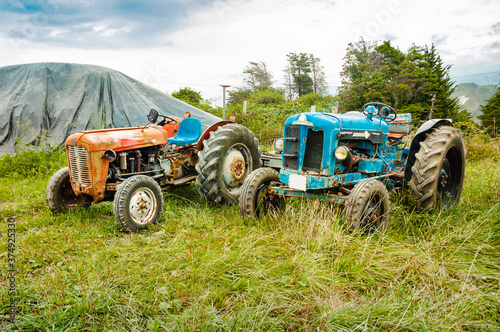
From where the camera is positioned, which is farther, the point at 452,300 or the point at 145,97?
the point at 145,97

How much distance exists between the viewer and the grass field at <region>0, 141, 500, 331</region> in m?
2.09

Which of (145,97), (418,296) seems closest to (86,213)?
(418,296)

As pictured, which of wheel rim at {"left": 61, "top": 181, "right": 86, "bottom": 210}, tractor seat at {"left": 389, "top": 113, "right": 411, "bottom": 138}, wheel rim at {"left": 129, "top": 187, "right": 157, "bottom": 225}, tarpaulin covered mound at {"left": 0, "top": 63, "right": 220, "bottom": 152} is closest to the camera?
wheel rim at {"left": 129, "top": 187, "right": 157, "bottom": 225}

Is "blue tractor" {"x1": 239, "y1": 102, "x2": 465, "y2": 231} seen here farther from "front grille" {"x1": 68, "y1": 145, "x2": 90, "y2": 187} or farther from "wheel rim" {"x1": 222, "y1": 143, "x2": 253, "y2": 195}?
"front grille" {"x1": 68, "y1": 145, "x2": 90, "y2": 187}

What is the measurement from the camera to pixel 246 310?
7.07ft

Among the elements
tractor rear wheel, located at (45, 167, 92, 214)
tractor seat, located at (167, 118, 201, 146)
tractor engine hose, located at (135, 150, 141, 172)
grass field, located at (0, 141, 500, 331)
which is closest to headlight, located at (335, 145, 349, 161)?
grass field, located at (0, 141, 500, 331)

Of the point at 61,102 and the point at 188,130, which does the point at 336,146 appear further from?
the point at 61,102

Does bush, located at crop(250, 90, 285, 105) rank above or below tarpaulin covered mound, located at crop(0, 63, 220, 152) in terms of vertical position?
above

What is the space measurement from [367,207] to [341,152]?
62cm

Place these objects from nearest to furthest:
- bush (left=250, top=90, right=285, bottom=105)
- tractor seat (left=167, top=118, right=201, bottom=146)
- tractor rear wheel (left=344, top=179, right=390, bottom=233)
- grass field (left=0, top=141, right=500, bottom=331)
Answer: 1. grass field (left=0, top=141, right=500, bottom=331)
2. tractor rear wheel (left=344, top=179, right=390, bottom=233)
3. tractor seat (left=167, top=118, right=201, bottom=146)
4. bush (left=250, top=90, right=285, bottom=105)

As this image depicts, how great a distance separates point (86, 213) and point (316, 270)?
315 cm

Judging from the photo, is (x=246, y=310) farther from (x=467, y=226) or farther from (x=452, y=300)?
(x=467, y=226)

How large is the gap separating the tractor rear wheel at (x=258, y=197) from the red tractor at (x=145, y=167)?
77cm

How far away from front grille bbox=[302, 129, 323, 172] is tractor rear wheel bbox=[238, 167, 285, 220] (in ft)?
1.52
